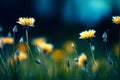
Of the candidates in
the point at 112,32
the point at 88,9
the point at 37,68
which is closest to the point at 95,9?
the point at 88,9

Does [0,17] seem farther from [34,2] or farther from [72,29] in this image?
[72,29]

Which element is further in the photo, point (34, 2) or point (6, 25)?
point (34, 2)

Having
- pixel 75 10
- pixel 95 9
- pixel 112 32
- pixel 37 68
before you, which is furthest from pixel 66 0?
pixel 37 68

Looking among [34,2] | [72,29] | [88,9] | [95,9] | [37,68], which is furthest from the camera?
[34,2]

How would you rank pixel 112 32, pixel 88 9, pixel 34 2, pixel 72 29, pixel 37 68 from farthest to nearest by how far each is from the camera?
1. pixel 34 2
2. pixel 88 9
3. pixel 72 29
4. pixel 112 32
5. pixel 37 68

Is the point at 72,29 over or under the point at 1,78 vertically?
under

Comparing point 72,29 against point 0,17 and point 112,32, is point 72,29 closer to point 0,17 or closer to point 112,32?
point 112,32
